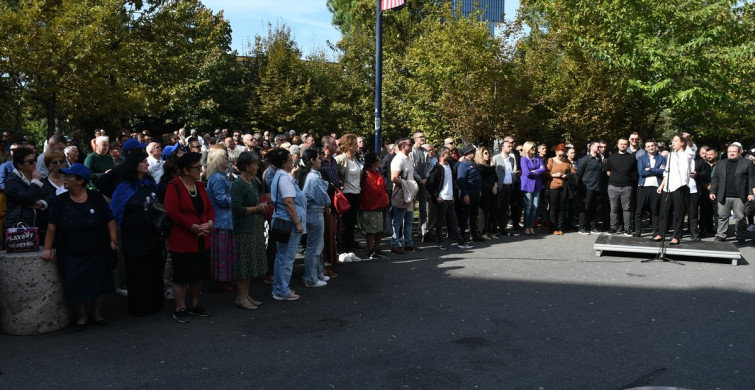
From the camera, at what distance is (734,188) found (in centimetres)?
1209

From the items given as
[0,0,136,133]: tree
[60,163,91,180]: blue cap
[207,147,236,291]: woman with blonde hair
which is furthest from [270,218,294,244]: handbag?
[0,0,136,133]: tree

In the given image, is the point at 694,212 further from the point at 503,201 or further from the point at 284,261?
the point at 284,261

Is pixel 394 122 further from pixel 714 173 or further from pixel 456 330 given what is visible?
pixel 456 330

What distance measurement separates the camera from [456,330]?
6.46 metres

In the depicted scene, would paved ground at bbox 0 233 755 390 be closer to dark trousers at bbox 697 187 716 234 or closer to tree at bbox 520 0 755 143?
dark trousers at bbox 697 187 716 234

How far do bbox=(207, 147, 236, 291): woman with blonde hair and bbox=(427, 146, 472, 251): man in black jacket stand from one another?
4.68 m

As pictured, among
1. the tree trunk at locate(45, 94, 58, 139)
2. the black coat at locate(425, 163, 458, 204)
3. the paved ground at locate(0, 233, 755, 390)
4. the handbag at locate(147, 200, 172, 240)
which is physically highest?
the tree trunk at locate(45, 94, 58, 139)

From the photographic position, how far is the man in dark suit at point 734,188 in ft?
39.1

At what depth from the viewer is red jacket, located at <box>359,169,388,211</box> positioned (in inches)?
397

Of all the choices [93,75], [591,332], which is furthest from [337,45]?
[591,332]

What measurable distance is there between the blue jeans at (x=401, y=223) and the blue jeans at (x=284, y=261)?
3492mm

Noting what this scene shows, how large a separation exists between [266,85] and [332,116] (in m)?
3.93

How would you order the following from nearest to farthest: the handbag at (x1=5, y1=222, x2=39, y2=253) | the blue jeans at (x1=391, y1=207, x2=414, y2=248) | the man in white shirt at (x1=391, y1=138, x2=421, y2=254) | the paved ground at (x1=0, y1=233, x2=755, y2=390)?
1. the paved ground at (x1=0, y1=233, x2=755, y2=390)
2. the handbag at (x1=5, y1=222, x2=39, y2=253)
3. the man in white shirt at (x1=391, y1=138, x2=421, y2=254)
4. the blue jeans at (x1=391, y1=207, x2=414, y2=248)

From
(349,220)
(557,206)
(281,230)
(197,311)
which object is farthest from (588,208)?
(197,311)
